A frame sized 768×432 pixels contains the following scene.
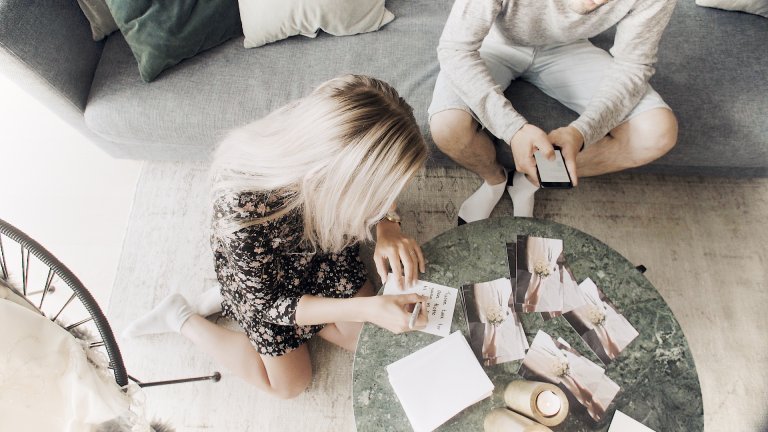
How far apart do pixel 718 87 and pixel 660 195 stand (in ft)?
1.55

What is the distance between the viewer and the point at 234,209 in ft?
3.66

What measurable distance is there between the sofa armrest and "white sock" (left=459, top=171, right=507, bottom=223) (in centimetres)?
139

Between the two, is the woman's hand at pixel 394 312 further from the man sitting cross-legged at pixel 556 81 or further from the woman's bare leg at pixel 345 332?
the man sitting cross-legged at pixel 556 81

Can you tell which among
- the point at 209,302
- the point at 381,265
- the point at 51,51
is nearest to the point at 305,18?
the point at 51,51

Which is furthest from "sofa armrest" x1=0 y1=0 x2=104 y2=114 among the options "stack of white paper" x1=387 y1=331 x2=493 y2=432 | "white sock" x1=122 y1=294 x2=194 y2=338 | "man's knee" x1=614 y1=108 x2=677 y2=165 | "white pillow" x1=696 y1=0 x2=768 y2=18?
"white pillow" x1=696 y1=0 x2=768 y2=18

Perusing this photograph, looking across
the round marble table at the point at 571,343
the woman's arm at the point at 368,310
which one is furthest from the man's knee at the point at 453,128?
the woman's arm at the point at 368,310

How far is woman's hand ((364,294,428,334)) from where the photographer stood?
1.15 meters

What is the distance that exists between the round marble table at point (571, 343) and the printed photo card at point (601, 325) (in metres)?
0.02

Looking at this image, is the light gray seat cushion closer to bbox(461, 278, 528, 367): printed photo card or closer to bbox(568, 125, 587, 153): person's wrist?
bbox(568, 125, 587, 153): person's wrist

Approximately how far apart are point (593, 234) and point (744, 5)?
938 mm

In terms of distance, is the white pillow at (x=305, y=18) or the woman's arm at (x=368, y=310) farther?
the white pillow at (x=305, y=18)

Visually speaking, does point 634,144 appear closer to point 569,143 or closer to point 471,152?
point 569,143

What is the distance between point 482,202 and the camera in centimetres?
175

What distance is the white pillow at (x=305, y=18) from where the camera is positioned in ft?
5.37
